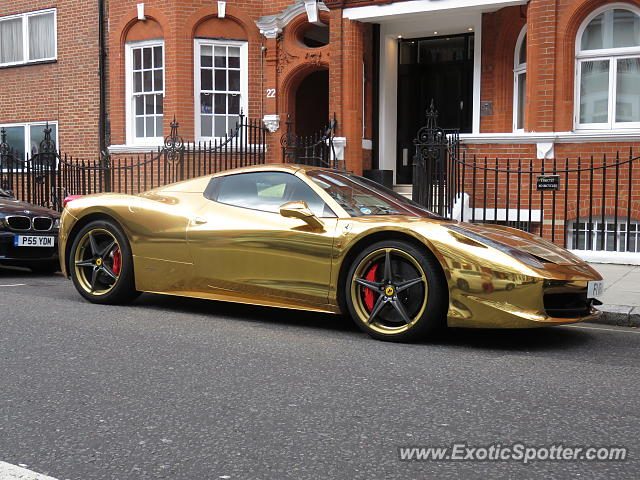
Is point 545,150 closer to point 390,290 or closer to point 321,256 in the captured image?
point 321,256

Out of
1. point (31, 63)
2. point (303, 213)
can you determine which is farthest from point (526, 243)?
point (31, 63)

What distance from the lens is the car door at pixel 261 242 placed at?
6.11 m

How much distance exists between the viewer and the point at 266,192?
6684 mm

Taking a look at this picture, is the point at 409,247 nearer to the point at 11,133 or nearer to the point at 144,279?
the point at 144,279

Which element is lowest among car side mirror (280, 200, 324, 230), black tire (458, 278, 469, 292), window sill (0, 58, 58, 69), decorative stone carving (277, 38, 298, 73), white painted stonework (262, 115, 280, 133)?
black tire (458, 278, 469, 292)

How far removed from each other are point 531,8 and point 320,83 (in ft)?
20.7

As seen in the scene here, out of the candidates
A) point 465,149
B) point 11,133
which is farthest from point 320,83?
point 11,133

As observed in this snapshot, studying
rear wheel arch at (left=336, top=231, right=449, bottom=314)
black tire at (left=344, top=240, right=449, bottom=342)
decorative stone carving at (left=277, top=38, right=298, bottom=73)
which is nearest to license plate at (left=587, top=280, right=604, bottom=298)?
black tire at (left=344, top=240, right=449, bottom=342)

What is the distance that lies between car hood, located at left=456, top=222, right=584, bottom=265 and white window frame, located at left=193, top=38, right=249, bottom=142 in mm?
11370

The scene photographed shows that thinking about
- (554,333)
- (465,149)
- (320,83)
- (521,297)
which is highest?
(320,83)

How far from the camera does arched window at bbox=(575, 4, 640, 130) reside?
12.8 metres

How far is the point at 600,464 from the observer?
3.28 m

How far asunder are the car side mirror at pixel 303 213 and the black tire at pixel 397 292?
0.45 meters

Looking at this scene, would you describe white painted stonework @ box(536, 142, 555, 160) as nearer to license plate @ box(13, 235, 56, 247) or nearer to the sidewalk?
the sidewalk
